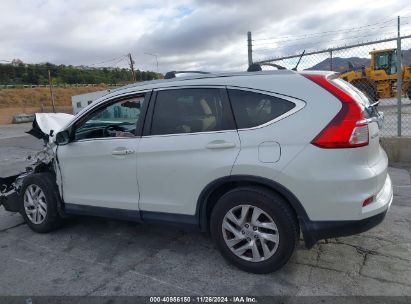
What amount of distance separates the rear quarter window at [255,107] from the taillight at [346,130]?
0.34 metres

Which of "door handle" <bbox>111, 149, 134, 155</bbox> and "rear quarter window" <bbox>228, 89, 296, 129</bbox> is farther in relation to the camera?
"door handle" <bbox>111, 149, 134, 155</bbox>

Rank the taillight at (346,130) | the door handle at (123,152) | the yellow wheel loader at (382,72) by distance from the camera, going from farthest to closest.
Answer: the yellow wheel loader at (382,72)
the door handle at (123,152)
the taillight at (346,130)

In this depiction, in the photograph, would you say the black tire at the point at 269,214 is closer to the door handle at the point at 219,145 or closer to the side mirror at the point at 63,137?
the door handle at the point at 219,145

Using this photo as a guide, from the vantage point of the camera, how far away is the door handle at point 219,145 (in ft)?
9.95

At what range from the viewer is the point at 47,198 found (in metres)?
4.22

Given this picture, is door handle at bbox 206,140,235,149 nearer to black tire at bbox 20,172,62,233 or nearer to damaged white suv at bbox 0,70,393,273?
damaged white suv at bbox 0,70,393,273

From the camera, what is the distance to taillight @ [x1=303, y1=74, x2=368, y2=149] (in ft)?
8.93

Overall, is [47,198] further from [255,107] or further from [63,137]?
[255,107]

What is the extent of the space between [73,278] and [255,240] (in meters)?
1.64

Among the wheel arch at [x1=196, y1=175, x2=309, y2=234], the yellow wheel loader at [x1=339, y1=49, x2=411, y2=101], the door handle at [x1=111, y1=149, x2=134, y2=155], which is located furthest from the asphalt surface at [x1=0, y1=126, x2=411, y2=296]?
the yellow wheel loader at [x1=339, y1=49, x2=411, y2=101]

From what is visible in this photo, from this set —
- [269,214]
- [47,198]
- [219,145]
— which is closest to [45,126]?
[47,198]

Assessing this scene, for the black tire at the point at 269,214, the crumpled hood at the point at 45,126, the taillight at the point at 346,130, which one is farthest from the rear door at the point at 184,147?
the crumpled hood at the point at 45,126

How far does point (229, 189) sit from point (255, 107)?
73 cm

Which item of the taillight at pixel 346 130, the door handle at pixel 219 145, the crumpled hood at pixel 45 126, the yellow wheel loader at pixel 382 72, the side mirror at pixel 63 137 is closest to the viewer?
the taillight at pixel 346 130
